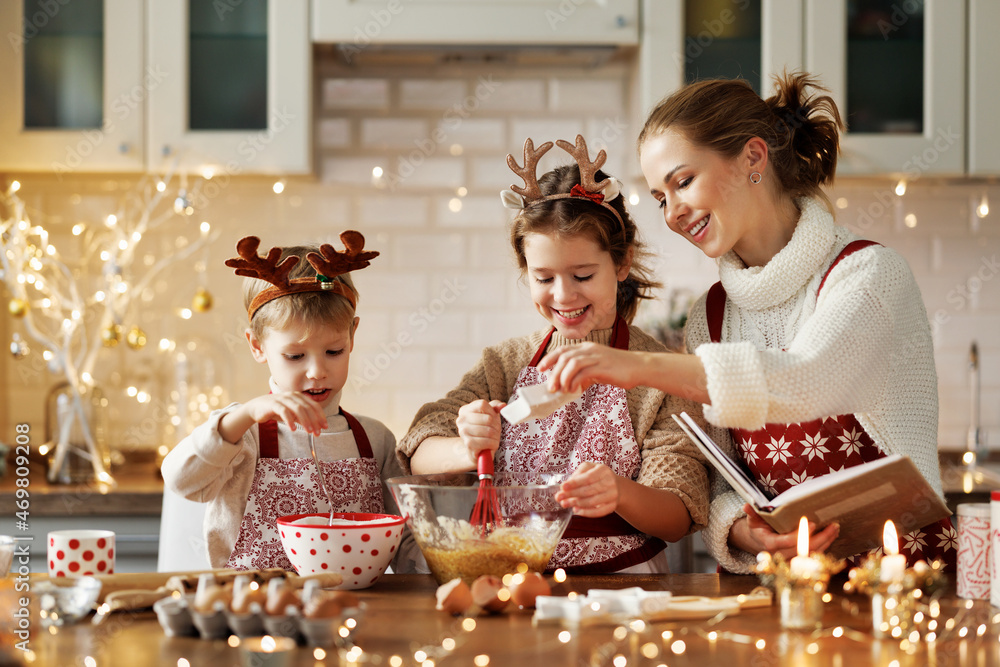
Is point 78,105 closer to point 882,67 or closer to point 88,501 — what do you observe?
point 88,501

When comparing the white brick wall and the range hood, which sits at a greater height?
the range hood

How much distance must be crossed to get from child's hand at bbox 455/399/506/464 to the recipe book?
0.26 meters

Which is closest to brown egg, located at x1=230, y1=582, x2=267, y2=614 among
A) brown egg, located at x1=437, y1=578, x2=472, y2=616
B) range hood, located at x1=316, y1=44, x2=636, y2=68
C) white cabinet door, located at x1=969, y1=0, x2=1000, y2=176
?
brown egg, located at x1=437, y1=578, x2=472, y2=616

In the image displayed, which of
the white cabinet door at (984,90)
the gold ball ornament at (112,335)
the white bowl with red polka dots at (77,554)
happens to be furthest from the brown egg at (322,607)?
the white cabinet door at (984,90)

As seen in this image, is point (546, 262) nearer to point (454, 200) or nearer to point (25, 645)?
point (25, 645)

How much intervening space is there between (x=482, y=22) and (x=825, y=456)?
1.40m

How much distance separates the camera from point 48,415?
243 cm

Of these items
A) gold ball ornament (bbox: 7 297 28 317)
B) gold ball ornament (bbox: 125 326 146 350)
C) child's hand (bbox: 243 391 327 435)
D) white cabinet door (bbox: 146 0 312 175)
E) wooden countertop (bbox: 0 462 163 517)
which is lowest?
wooden countertop (bbox: 0 462 163 517)

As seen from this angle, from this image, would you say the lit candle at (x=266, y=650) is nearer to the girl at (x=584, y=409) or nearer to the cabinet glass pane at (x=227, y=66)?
the girl at (x=584, y=409)

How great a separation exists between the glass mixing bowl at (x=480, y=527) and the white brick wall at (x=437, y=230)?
1.47 m

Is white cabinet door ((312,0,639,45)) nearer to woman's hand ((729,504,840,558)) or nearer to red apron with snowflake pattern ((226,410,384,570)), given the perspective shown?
red apron with snowflake pattern ((226,410,384,570))

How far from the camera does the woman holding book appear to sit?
115 cm

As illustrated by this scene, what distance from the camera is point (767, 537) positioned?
1.24 meters

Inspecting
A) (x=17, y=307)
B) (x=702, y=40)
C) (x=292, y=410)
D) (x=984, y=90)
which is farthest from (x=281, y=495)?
(x=984, y=90)
